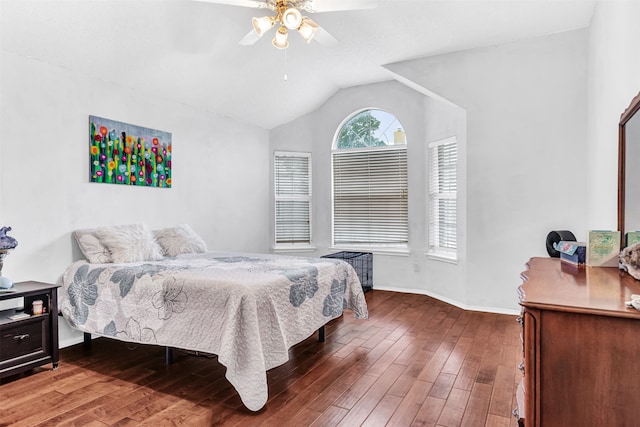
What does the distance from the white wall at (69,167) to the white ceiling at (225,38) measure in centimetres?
17

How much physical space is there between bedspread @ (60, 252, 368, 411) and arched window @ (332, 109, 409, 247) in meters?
2.22

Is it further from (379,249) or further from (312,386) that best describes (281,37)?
(379,249)

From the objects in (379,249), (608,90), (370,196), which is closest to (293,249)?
(379,249)

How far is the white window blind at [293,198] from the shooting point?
594 centimetres

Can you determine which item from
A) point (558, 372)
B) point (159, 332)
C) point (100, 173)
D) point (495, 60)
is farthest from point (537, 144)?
point (100, 173)

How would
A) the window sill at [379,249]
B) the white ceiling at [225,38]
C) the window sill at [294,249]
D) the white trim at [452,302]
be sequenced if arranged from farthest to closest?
the window sill at [294,249], the window sill at [379,249], the white trim at [452,302], the white ceiling at [225,38]

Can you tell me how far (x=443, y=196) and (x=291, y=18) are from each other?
3.13 metres

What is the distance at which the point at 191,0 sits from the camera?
300 cm

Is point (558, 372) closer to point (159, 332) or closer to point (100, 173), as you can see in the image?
point (159, 332)

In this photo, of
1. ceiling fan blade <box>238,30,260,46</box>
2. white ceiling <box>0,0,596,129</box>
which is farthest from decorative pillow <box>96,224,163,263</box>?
Answer: ceiling fan blade <box>238,30,260,46</box>

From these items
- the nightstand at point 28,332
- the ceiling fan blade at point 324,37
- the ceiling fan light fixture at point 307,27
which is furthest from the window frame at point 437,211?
the nightstand at point 28,332

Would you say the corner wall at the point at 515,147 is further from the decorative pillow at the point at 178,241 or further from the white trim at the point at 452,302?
the decorative pillow at the point at 178,241

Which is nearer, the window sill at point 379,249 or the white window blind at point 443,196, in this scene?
the white window blind at point 443,196

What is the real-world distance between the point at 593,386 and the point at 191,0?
11.2 feet
